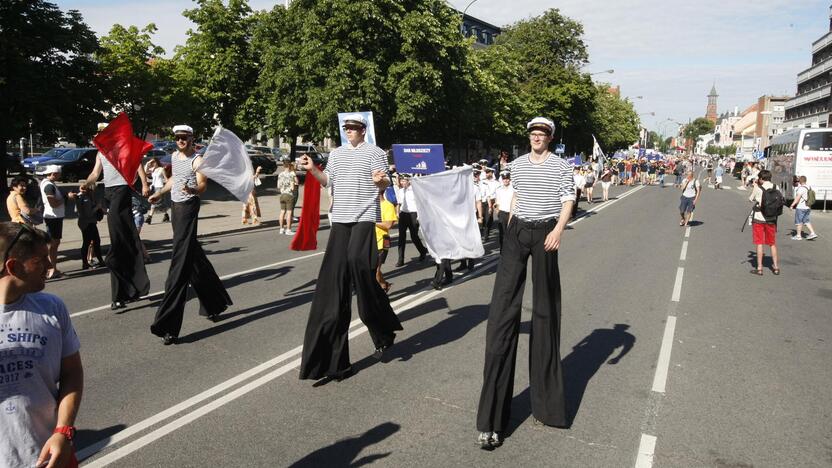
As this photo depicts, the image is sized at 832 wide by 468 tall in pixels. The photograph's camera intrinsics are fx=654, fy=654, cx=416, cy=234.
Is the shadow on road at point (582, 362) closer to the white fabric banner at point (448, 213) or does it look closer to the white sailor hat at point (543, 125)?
the white fabric banner at point (448, 213)

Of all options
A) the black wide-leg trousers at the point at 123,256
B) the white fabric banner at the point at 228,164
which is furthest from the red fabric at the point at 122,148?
the white fabric banner at the point at 228,164

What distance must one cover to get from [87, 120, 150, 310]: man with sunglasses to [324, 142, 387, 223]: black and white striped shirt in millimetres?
3314

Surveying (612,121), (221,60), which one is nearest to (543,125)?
(221,60)

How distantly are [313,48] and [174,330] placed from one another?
73.4 ft

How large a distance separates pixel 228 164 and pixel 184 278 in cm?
119

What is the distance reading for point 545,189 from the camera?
4367 millimetres

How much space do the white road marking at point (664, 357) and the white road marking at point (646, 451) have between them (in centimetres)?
99

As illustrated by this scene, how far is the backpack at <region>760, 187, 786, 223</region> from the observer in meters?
11.0

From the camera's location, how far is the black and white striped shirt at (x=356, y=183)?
5.33 metres

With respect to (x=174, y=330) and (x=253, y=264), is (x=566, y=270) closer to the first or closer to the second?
(x=253, y=264)

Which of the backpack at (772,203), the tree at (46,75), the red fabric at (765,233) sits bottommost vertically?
the red fabric at (765,233)

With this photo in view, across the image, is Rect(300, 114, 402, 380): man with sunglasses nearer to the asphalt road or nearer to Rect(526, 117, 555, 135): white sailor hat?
the asphalt road

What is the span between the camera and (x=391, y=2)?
1041 inches

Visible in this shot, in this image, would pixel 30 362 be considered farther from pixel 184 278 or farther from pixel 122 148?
pixel 122 148
